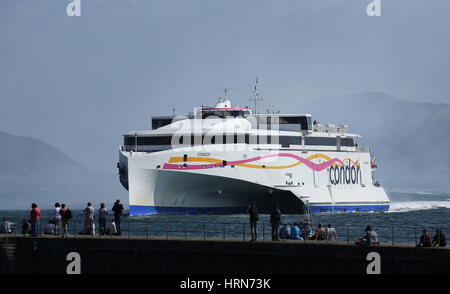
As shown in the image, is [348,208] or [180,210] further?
[348,208]

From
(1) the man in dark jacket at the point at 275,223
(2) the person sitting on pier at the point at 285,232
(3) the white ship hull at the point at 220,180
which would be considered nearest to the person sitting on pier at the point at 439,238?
(1) the man in dark jacket at the point at 275,223

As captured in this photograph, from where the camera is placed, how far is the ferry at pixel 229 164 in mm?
60312

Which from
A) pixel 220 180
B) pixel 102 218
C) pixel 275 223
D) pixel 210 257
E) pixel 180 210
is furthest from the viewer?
pixel 180 210

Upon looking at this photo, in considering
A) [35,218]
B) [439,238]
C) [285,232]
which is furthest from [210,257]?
[439,238]

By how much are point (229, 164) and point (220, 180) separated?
1.11 metres

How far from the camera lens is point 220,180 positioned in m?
61.3

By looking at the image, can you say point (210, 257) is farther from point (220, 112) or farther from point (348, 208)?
point (348, 208)

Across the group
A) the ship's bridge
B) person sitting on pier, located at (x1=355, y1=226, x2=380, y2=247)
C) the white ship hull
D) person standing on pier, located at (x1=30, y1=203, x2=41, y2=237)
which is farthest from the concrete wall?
the ship's bridge

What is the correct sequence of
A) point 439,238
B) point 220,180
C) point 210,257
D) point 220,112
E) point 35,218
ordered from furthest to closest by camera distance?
point 220,112
point 220,180
point 35,218
point 210,257
point 439,238

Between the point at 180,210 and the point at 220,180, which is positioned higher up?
the point at 220,180

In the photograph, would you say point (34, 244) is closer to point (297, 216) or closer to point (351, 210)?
point (297, 216)

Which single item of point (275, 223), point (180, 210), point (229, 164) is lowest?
point (275, 223)
